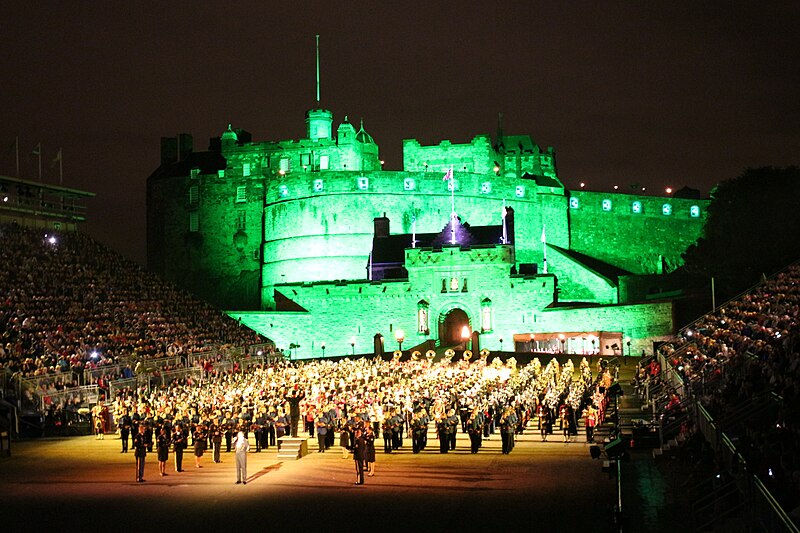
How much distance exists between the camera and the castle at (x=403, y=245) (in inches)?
2133

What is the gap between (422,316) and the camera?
2157 inches

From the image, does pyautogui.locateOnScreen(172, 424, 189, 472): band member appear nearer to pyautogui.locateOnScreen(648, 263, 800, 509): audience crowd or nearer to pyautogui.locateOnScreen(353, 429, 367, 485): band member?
pyautogui.locateOnScreen(353, 429, 367, 485): band member

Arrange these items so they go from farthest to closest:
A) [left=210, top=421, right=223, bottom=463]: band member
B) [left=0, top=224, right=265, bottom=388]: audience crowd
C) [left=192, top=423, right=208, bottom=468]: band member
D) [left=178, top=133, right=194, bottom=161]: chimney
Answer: [left=178, top=133, right=194, bottom=161]: chimney
[left=0, top=224, right=265, bottom=388]: audience crowd
[left=210, top=421, right=223, bottom=463]: band member
[left=192, top=423, right=208, bottom=468]: band member

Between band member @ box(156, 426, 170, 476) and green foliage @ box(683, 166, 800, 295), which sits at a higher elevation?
green foliage @ box(683, 166, 800, 295)

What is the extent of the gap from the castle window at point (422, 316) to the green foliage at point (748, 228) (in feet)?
48.8

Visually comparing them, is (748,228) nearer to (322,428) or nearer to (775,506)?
(322,428)

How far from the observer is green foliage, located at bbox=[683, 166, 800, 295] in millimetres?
50875

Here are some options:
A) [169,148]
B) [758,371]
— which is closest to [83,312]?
[758,371]

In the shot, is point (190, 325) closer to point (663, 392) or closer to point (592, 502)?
point (663, 392)

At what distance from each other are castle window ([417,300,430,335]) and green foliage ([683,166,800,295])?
14.9 m

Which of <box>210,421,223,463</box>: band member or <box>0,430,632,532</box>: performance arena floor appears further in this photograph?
<box>210,421,223,463</box>: band member

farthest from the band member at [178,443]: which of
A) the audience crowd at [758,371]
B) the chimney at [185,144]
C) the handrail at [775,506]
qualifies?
the chimney at [185,144]

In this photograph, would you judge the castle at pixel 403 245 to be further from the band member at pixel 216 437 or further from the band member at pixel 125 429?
the band member at pixel 216 437

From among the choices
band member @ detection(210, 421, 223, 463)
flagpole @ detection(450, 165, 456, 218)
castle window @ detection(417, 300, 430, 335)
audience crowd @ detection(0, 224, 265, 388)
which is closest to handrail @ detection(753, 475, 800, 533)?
band member @ detection(210, 421, 223, 463)
